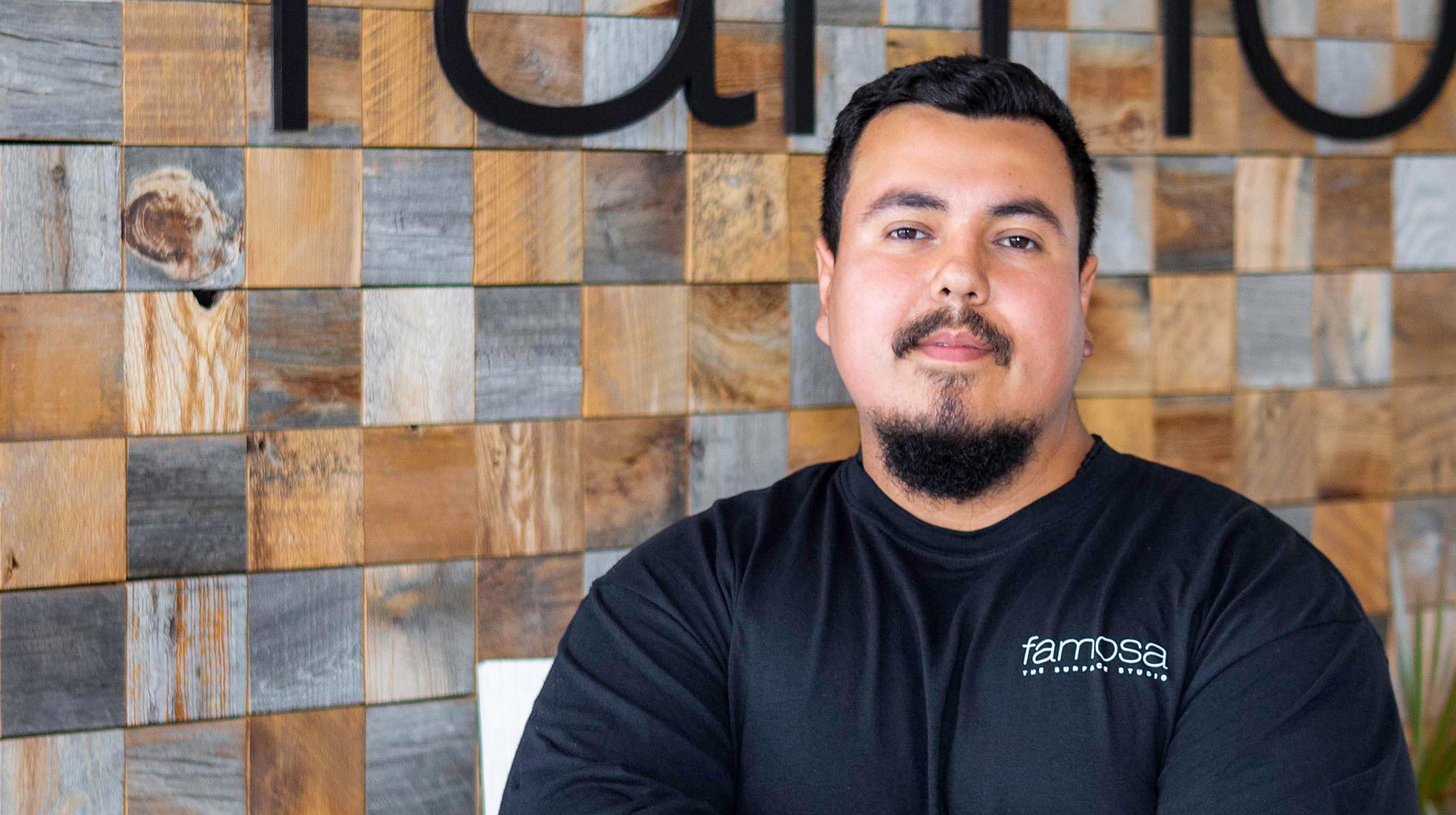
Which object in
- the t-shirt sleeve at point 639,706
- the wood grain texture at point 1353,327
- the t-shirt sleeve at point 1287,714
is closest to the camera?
the t-shirt sleeve at point 1287,714

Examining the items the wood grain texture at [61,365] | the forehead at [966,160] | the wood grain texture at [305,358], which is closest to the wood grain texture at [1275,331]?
the forehead at [966,160]

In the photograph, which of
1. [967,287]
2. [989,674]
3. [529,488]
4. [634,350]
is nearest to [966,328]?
[967,287]

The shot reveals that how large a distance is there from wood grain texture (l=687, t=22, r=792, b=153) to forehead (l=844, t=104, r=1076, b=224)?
38 centimetres

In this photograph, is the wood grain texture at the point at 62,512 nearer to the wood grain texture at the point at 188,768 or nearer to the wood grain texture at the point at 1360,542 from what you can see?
the wood grain texture at the point at 188,768

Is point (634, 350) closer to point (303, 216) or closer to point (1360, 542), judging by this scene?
point (303, 216)

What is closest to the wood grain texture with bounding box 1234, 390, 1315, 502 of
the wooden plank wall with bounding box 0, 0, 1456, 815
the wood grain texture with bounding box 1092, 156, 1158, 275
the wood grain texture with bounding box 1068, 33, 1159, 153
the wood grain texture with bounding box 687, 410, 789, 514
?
the wooden plank wall with bounding box 0, 0, 1456, 815

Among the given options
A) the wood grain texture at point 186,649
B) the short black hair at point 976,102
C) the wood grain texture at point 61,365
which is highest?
the short black hair at point 976,102

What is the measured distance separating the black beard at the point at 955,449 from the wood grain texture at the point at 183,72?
921 mm

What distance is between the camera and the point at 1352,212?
2.04 metres

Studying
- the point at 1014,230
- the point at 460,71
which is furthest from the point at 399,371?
the point at 1014,230

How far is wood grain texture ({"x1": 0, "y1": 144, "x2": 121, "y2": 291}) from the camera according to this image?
4.93ft

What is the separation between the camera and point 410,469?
5.52 feet

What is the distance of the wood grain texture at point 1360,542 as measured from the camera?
80.8 inches

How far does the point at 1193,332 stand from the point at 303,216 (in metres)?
1.36
